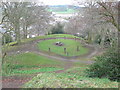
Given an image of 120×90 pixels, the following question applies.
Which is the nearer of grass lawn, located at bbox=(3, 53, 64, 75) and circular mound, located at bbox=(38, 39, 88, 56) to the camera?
grass lawn, located at bbox=(3, 53, 64, 75)

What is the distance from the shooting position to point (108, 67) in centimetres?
632

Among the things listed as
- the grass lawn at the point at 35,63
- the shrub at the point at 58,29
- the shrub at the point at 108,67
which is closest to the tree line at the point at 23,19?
the shrub at the point at 58,29

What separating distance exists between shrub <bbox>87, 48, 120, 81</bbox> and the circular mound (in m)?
7.46

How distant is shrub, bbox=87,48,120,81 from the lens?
240 inches

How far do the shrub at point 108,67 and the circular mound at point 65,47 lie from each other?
24.5 ft

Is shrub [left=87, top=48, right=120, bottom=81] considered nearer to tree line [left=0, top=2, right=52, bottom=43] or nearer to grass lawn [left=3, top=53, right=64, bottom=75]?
grass lawn [left=3, top=53, right=64, bottom=75]

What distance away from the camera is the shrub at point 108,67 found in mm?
6086

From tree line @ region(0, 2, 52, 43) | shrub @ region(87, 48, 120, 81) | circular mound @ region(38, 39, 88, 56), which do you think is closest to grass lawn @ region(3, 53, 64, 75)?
circular mound @ region(38, 39, 88, 56)

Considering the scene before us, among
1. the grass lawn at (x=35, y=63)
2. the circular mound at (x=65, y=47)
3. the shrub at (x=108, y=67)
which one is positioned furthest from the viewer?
the circular mound at (x=65, y=47)

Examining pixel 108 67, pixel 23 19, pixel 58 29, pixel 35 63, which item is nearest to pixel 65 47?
pixel 58 29

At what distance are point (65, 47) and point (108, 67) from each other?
9.28 metres

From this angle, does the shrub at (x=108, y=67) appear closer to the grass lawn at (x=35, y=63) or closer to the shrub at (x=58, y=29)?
the grass lawn at (x=35, y=63)

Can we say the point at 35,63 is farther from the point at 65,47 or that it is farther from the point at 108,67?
the point at 108,67

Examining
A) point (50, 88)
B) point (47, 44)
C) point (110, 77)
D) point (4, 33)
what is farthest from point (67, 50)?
point (50, 88)
